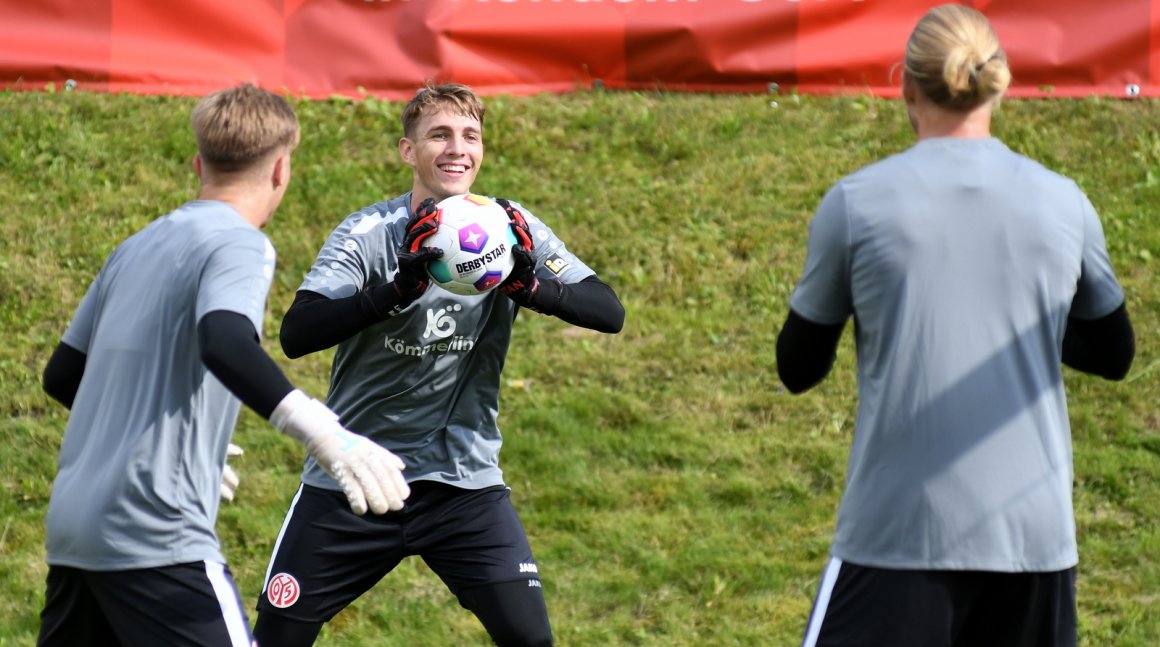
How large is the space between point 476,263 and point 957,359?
1.68 m

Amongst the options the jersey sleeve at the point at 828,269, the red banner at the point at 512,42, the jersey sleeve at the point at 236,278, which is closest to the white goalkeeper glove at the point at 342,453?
the jersey sleeve at the point at 236,278

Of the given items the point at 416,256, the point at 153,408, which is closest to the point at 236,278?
the point at 153,408

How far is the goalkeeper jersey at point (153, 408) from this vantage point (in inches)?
136

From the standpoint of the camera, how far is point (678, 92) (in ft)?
29.9

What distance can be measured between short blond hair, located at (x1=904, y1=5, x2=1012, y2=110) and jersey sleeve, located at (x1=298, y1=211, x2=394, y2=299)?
6.72ft

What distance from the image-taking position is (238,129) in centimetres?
359

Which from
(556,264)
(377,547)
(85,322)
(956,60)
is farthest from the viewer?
(556,264)

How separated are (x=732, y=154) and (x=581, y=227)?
1.12 meters

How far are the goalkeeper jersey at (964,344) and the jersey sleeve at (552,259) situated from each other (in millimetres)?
1715

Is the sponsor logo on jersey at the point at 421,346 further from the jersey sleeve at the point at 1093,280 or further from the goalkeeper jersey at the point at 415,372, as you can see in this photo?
the jersey sleeve at the point at 1093,280

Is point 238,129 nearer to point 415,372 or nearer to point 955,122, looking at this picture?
point 415,372

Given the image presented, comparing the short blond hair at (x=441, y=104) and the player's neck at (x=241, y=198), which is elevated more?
the short blond hair at (x=441, y=104)

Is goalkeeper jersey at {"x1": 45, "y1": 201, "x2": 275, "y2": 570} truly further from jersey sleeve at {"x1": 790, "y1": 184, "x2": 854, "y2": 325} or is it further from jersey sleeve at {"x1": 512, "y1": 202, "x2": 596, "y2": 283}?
jersey sleeve at {"x1": 512, "y1": 202, "x2": 596, "y2": 283}

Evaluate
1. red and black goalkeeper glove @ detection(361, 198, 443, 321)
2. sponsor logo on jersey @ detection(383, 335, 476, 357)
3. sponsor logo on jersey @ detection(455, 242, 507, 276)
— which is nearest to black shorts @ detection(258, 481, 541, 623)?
sponsor logo on jersey @ detection(383, 335, 476, 357)
